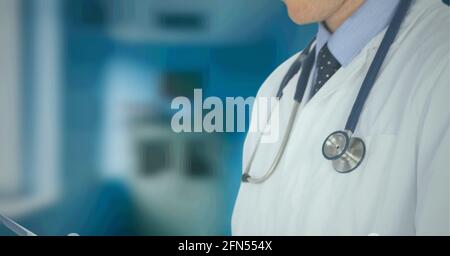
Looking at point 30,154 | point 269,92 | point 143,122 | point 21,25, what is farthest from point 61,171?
point 269,92

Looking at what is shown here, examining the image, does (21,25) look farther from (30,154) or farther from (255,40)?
(255,40)

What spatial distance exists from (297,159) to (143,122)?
1.08 feet

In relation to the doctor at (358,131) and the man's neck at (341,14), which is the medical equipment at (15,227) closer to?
the doctor at (358,131)

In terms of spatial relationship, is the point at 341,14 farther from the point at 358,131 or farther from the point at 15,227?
the point at 15,227

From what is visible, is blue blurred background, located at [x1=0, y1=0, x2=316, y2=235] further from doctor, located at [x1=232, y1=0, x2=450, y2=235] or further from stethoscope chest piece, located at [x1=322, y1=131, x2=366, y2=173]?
stethoscope chest piece, located at [x1=322, y1=131, x2=366, y2=173]

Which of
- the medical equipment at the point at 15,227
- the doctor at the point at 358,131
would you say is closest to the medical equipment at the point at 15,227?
the medical equipment at the point at 15,227

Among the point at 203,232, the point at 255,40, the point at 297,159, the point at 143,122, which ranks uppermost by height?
the point at 255,40

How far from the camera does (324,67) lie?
996 millimetres

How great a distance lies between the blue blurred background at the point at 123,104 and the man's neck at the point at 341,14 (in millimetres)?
44

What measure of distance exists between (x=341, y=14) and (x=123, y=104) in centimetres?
48

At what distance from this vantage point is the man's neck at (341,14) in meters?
0.99

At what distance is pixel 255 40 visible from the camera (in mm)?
1041

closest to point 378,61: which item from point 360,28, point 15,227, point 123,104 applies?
point 360,28

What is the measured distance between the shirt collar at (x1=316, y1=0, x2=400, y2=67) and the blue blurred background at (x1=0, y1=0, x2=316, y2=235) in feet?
0.26
